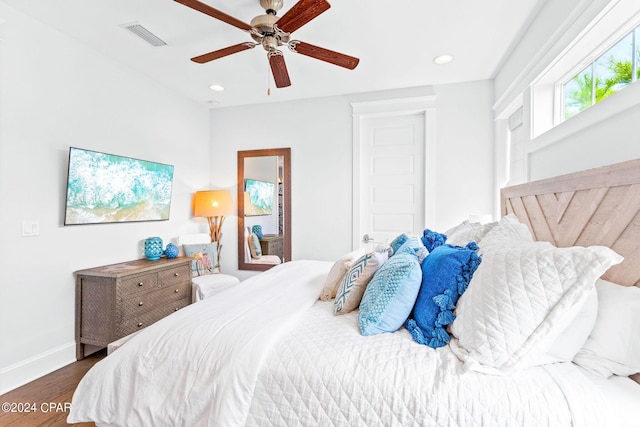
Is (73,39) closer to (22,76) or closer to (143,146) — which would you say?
(22,76)

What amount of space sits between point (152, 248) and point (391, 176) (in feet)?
9.09

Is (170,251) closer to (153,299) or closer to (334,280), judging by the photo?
(153,299)

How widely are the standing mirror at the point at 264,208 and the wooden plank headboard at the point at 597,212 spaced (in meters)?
2.75

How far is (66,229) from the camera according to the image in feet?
8.14

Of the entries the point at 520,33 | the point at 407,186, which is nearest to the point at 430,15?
the point at 520,33

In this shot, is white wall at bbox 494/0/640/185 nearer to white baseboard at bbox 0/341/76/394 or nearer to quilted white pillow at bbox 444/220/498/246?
quilted white pillow at bbox 444/220/498/246

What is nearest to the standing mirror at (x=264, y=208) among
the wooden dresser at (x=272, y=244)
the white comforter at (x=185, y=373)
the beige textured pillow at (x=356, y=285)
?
the wooden dresser at (x=272, y=244)

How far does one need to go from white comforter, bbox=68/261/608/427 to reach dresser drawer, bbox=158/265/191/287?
66.6 inches

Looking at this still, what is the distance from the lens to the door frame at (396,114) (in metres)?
3.43

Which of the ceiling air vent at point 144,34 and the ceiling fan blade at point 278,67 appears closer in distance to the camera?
the ceiling fan blade at point 278,67

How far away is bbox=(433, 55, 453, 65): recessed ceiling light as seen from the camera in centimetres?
277

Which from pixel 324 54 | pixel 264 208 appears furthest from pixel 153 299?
pixel 324 54

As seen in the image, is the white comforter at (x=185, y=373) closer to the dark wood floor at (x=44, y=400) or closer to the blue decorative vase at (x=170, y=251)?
the dark wood floor at (x=44, y=400)

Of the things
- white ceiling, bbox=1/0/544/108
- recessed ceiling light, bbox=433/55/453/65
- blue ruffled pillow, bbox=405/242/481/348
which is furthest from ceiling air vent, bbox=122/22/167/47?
blue ruffled pillow, bbox=405/242/481/348
